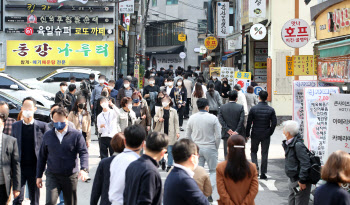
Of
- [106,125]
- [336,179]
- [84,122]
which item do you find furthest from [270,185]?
[336,179]

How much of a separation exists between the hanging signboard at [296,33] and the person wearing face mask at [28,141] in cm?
807

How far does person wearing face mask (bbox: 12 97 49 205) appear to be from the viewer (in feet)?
26.7

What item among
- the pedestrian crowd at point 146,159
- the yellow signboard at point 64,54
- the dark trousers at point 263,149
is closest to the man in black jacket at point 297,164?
the pedestrian crowd at point 146,159

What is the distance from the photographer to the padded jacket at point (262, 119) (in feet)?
37.1

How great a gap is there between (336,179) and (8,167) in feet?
15.1

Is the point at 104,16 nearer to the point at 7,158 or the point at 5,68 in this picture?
the point at 5,68

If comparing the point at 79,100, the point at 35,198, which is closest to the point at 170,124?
the point at 79,100

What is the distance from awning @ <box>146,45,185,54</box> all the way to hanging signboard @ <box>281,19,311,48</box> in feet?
169

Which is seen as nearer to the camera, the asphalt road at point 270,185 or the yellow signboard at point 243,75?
the asphalt road at point 270,185

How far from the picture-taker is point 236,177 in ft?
19.2

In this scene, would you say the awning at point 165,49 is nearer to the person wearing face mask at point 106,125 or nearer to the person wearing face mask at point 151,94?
the person wearing face mask at point 151,94

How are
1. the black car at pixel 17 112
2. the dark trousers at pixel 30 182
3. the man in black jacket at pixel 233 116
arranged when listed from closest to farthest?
the dark trousers at pixel 30 182, the man in black jacket at pixel 233 116, the black car at pixel 17 112

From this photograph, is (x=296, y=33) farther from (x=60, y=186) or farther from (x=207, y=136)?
(x=60, y=186)

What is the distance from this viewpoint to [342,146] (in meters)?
7.62
